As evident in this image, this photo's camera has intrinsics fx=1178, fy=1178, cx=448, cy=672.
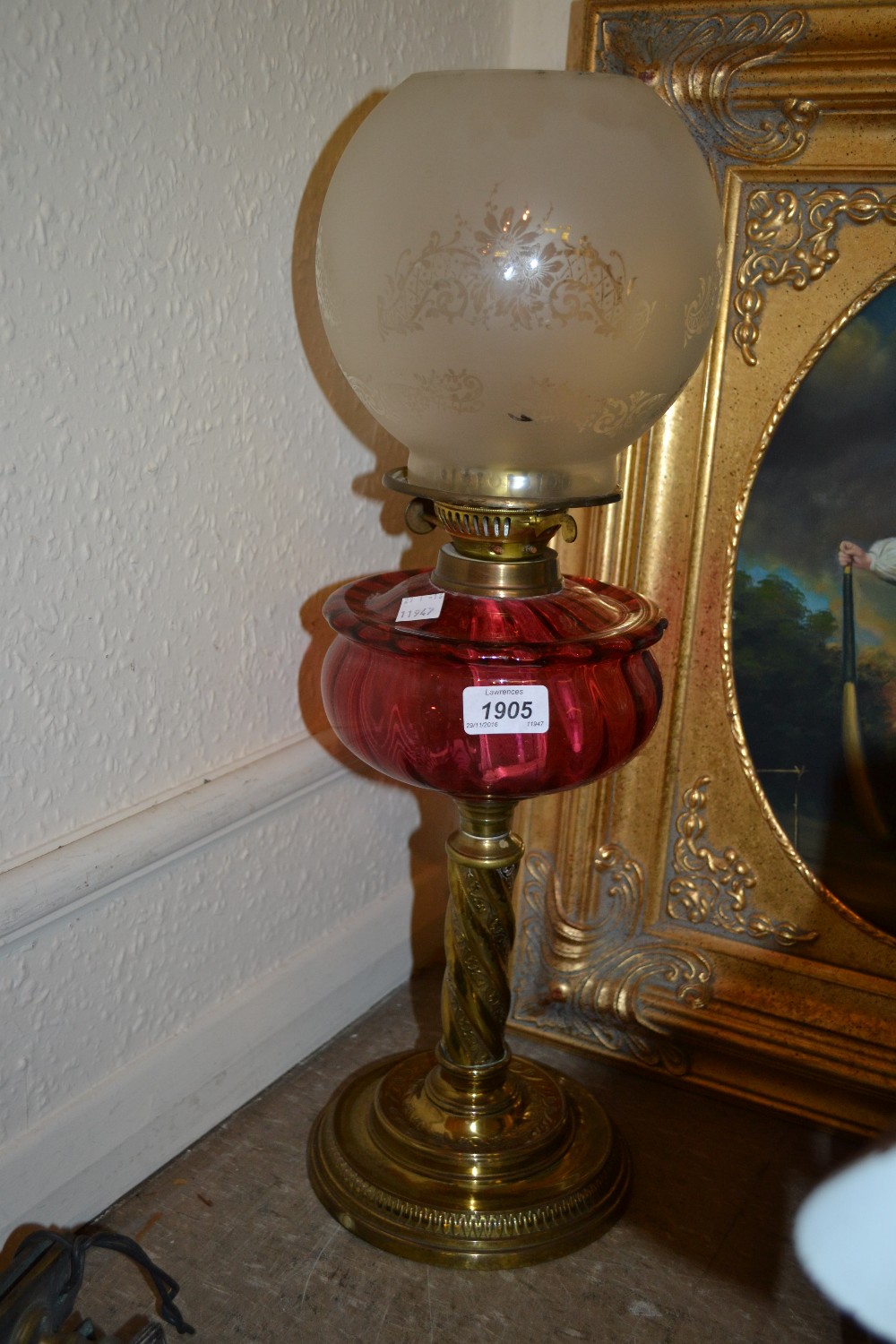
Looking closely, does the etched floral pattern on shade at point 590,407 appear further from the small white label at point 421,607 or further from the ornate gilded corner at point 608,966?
the ornate gilded corner at point 608,966

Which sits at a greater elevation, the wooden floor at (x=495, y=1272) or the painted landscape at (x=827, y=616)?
the painted landscape at (x=827, y=616)

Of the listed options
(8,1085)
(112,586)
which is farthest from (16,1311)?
(112,586)

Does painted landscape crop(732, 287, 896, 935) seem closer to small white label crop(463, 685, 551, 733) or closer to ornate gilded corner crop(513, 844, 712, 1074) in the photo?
ornate gilded corner crop(513, 844, 712, 1074)

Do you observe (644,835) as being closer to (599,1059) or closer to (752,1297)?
(599,1059)

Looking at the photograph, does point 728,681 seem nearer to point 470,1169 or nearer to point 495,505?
point 495,505

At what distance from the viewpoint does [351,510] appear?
4.34 ft

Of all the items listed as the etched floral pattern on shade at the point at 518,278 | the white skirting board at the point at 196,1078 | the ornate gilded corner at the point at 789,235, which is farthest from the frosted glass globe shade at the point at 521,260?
the white skirting board at the point at 196,1078

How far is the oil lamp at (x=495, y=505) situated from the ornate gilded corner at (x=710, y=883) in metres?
0.24

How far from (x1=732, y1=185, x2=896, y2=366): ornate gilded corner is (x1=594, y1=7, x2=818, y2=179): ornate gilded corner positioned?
43mm

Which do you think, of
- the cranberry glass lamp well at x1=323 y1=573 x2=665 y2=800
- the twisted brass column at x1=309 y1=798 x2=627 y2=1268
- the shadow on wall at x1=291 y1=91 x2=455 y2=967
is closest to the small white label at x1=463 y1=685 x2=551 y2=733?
the cranberry glass lamp well at x1=323 y1=573 x2=665 y2=800

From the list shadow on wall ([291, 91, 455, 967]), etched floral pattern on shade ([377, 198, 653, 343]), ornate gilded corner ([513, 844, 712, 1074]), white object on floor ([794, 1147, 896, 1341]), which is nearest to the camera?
white object on floor ([794, 1147, 896, 1341])

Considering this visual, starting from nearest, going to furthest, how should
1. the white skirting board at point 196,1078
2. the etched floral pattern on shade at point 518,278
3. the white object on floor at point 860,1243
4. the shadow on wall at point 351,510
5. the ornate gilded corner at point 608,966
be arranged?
the white object on floor at point 860,1243, the etched floral pattern on shade at point 518,278, the white skirting board at point 196,1078, the shadow on wall at point 351,510, the ornate gilded corner at point 608,966

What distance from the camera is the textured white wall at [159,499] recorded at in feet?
3.04

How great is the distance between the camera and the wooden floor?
1005 mm
